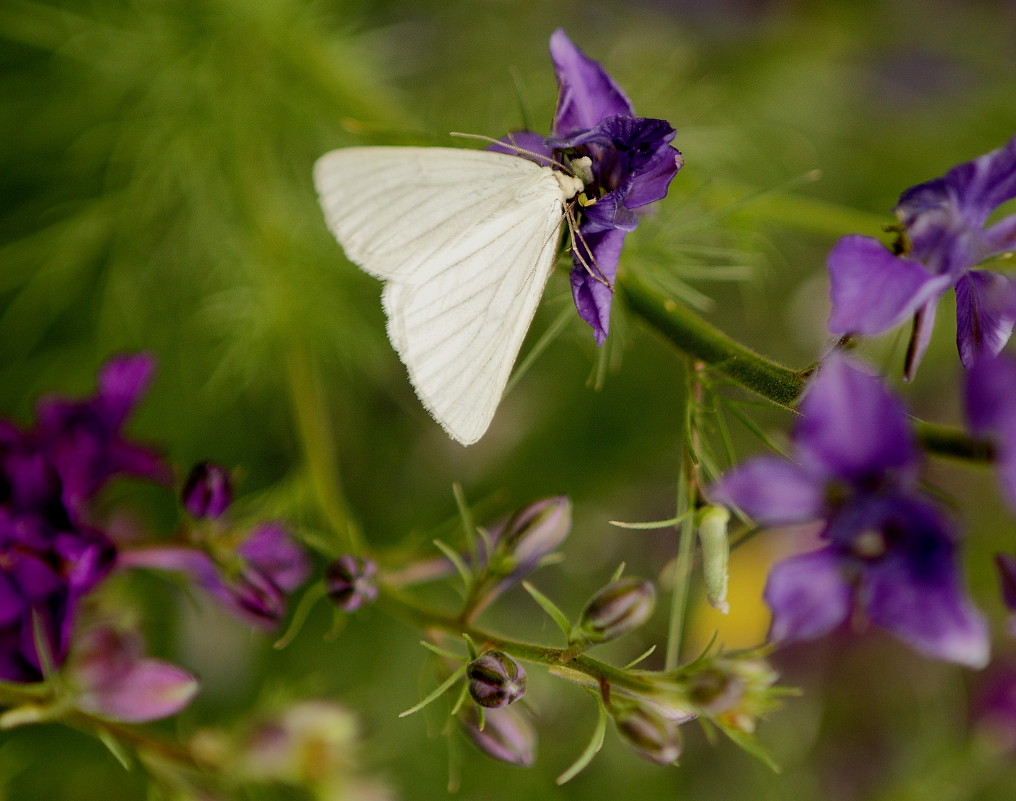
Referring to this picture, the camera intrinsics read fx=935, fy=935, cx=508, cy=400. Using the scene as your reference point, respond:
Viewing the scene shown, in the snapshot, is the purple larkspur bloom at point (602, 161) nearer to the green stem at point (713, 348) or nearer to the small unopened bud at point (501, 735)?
the green stem at point (713, 348)

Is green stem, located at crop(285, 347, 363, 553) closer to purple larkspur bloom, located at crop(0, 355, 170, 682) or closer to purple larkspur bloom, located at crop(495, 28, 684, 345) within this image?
purple larkspur bloom, located at crop(0, 355, 170, 682)

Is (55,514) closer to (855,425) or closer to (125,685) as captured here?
(125,685)

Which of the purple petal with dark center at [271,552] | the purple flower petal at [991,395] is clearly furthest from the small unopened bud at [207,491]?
the purple flower petal at [991,395]

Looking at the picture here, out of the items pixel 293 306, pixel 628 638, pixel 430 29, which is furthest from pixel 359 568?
pixel 430 29

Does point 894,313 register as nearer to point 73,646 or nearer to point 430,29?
point 73,646

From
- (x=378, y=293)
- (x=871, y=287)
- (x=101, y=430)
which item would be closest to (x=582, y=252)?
(x=871, y=287)

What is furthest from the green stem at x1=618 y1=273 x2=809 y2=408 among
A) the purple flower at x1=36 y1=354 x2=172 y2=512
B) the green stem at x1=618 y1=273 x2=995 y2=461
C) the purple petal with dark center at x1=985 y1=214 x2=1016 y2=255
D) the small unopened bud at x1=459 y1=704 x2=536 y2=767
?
the purple flower at x1=36 y1=354 x2=172 y2=512
